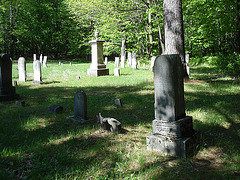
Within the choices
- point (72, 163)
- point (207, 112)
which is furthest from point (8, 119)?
point (207, 112)

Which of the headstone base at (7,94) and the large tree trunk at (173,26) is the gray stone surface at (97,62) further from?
the headstone base at (7,94)

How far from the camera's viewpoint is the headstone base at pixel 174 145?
3.35m

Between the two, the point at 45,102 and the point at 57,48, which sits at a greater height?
the point at 57,48

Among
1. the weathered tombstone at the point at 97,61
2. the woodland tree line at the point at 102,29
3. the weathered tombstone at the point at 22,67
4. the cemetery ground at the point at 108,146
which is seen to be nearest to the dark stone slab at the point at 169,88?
the cemetery ground at the point at 108,146

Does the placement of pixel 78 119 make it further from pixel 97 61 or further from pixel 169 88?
pixel 97 61

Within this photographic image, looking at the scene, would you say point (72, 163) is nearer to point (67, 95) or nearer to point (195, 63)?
point (67, 95)

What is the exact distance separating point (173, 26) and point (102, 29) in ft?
51.8

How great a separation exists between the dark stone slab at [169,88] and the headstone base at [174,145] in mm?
350

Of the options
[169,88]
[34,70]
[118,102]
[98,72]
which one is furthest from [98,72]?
[169,88]

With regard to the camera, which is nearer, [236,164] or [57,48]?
[236,164]

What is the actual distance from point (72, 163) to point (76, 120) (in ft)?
6.56

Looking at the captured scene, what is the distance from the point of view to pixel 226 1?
13.9 m

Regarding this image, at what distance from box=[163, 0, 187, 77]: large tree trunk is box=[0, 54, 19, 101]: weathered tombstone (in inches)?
261

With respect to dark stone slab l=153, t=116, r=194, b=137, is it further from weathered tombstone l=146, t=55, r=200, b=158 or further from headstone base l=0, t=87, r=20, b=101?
headstone base l=0, t=87, r=20, b=101
